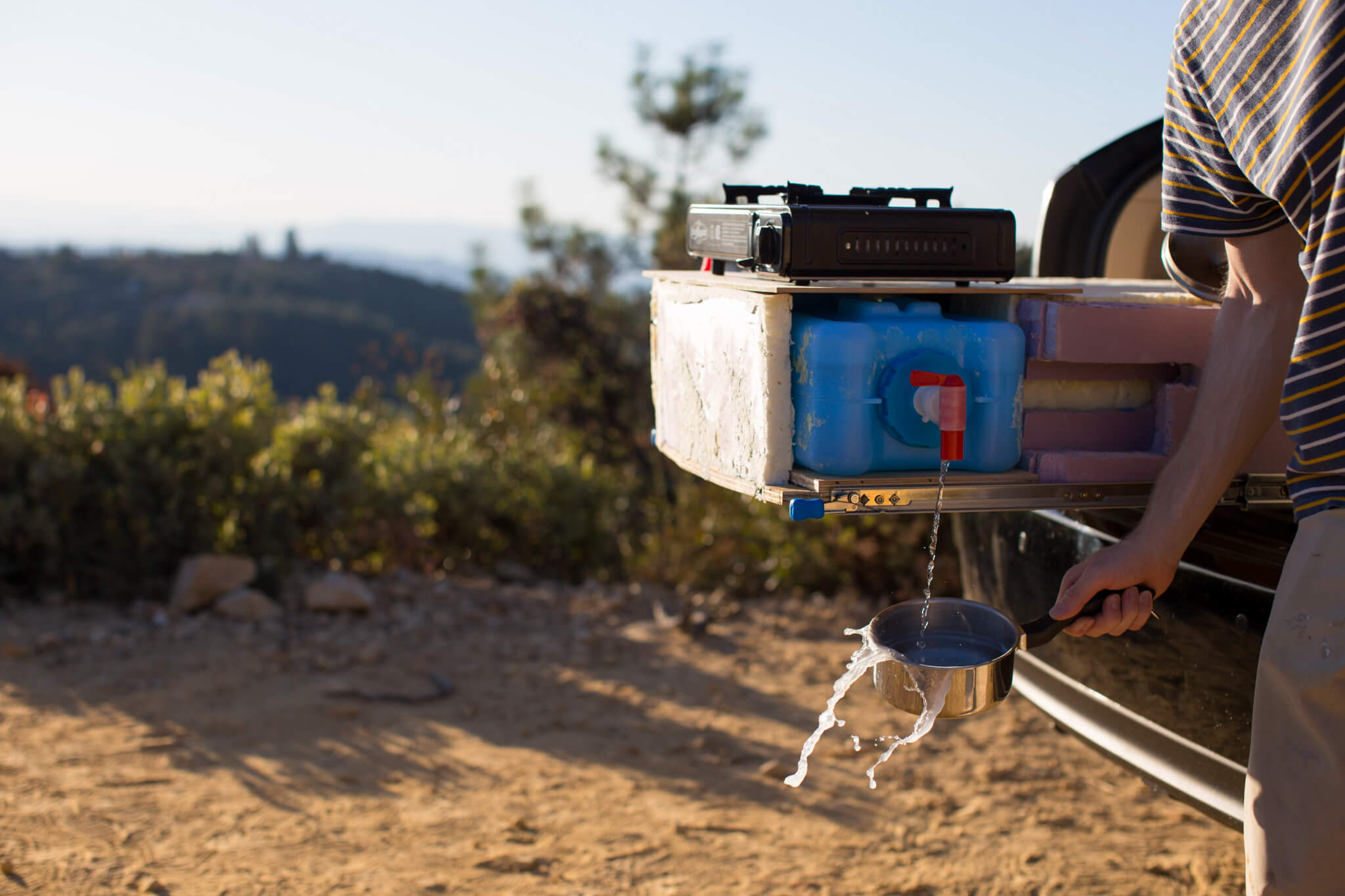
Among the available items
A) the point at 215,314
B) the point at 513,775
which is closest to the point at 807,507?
the point at 513,775

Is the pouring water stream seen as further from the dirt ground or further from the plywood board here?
the dirt ground

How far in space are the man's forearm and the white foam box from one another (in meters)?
0.62

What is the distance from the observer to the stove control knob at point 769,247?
194cm

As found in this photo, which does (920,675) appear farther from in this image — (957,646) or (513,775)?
(513,775)

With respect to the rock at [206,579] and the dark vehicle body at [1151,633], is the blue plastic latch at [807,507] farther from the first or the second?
the rock at [206,579]

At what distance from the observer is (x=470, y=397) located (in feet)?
25.6

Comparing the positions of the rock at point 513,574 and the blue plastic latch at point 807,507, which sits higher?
the blue plastic latch at point 807,507

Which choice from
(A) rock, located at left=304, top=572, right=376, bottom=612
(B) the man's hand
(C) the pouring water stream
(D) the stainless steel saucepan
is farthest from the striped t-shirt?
(A) rock, located at left=304, top=572, right=376, bottom=612

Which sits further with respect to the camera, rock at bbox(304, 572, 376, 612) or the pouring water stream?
rock at bbox(304, 572, 376, 612)

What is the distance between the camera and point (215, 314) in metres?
30.6

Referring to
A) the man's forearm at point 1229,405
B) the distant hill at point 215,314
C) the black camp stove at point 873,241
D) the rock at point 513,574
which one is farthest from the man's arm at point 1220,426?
the distant hill at point 215,314

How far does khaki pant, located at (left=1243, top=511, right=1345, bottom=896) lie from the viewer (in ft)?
4.75

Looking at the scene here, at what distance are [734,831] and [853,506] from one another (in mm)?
1500

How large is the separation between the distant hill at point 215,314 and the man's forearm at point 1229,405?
24579 millimetres
